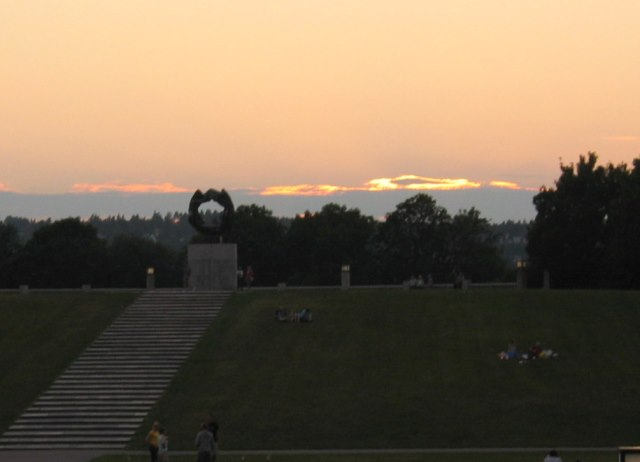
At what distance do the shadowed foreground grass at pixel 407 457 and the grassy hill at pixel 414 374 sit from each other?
116 inches

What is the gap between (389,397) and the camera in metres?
58.2

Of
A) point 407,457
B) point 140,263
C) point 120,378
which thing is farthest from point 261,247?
point 407,457

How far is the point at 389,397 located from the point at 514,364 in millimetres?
6255

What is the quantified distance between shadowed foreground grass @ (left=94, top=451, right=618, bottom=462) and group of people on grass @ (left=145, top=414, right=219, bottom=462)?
2.58 m

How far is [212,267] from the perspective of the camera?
7750 cm

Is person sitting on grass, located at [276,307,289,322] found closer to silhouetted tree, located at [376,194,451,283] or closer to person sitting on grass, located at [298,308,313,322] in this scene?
person sitting on grass, located at [298,308,313,322]

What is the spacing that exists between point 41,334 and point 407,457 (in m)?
25.2

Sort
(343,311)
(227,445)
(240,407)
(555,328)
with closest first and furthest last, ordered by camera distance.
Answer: (227,445), (240,407), (555,328), (343,311)

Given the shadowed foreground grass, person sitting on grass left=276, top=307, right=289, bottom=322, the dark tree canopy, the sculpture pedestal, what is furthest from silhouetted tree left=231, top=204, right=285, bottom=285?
the shadowed foreground grass

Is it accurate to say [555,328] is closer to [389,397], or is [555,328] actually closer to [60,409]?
[389,397]

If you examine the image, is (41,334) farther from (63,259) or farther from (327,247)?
(327,247)

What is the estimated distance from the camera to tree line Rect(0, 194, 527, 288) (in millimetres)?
133750

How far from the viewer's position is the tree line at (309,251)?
13375 cm

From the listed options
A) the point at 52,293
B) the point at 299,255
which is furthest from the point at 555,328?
the point at 299,255
